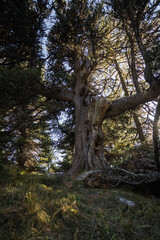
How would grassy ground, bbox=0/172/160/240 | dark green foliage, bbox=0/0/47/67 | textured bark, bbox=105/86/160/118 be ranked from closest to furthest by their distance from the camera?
grassy ground, bbox=0/172/160/240, dark green foliage, bbox=0/0/47/67, textured bark, bbox=105/86/160/118

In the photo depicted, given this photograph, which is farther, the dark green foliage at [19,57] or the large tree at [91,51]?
the large tree at [91,51]

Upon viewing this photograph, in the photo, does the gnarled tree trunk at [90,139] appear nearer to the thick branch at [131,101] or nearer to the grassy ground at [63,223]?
the thick branch at [131,101]

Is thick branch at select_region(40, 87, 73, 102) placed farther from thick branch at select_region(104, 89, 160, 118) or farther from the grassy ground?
the grassy ground

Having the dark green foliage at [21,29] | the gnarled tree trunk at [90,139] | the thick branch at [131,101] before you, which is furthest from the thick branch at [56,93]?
the thick branch at [131,101]

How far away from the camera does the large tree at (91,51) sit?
5.13 metres

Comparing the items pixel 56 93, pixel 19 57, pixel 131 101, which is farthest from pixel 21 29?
pixel 131 101

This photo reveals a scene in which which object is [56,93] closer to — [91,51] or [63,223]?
[91,51]

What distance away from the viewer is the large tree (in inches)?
202

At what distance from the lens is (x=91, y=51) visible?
6.64 m

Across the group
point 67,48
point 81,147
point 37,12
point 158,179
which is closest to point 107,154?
point 81,147

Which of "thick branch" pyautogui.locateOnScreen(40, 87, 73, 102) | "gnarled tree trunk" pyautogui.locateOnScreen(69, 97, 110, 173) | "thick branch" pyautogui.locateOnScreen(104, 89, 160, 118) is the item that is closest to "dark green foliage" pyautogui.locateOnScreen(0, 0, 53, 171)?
"thick branch" pyautogui.locateOnScreen(40, 87, 73, 102)

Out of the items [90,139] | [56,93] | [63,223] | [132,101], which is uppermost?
[56,93]

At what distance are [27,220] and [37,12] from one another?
7.80 m

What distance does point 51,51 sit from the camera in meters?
7.29
